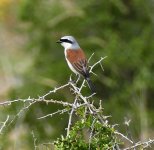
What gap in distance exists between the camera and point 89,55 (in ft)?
51.2

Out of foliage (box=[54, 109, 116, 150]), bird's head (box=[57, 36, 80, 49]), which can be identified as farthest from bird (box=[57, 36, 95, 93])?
foliage (box=[54, 109, 116, 150])

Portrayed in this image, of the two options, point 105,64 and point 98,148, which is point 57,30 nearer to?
point 105,64

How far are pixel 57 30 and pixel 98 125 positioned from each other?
441 inches

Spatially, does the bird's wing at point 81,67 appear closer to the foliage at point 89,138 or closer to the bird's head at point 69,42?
the bird's head at point 69,42

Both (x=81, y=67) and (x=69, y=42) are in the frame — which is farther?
(x=69, y=42)

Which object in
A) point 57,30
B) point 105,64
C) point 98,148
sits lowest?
point 98,148

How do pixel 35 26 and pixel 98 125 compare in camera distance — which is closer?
pixel 98 125

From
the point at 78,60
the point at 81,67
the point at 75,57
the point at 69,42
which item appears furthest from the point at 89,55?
the point at 81,67

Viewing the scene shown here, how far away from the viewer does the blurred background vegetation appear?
15.5 metres

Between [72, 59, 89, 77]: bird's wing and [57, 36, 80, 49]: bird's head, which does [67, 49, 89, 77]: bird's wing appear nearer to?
[72, 59, 89, 77]: bird's wing

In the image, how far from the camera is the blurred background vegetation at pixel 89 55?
15516mm

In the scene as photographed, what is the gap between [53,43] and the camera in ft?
53.9

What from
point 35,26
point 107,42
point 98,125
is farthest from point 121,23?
point 98,125

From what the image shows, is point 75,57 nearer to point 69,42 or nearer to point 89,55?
point 69,42
